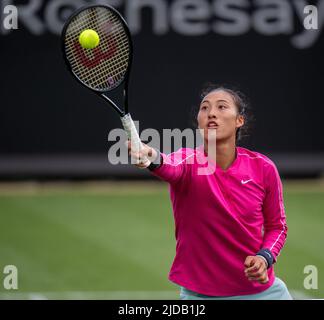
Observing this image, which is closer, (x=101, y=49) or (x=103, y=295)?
(x=101, y=49)

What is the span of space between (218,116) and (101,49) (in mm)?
755

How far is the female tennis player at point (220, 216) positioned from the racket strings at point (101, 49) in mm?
528

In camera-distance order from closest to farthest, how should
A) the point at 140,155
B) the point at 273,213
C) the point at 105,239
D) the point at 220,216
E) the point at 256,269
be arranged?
the point at 140,155 < the point at 256,269 < the point at 220,216 < the point at 273,213 < the point at 105,239

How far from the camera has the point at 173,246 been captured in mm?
9258

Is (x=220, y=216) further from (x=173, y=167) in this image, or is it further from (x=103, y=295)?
(x=103, y=295)

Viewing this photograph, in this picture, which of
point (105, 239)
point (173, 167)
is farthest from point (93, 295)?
point (173, 167)

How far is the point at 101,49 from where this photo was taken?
15.3 ft

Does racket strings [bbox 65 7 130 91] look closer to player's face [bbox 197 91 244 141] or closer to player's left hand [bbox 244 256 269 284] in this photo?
player's face [bbox 197 91 244 141]

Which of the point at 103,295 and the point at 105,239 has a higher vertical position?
the point at 105,239

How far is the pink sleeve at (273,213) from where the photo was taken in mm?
4578

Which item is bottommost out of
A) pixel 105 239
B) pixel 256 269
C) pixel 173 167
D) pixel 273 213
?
→ pixel 105 239

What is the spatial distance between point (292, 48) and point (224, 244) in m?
7.99
